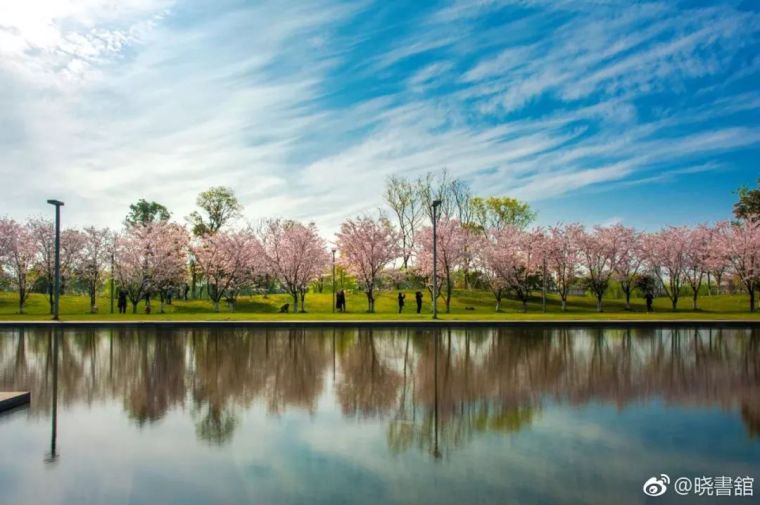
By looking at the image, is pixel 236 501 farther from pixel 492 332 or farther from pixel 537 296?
pixel 537 296

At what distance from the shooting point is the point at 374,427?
800 centimetres

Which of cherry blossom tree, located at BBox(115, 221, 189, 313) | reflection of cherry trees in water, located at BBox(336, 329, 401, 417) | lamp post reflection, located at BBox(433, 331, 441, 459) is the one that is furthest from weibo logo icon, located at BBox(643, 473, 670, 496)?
cherry blossom tree, located at BBox(115, 221, 189, 313)

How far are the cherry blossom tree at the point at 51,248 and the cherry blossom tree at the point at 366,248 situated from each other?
26.5 m

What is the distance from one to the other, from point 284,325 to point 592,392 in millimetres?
18957

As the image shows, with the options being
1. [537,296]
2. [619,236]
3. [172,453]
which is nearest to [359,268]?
[537,296]

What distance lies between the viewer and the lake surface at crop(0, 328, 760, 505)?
565cm

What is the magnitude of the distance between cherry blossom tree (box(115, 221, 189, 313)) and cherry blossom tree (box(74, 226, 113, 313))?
248 cm

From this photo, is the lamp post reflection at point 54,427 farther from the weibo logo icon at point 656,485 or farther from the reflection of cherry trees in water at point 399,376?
the weibo logo icon at point 656,485

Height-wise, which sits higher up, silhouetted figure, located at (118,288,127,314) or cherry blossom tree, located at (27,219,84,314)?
cherry blossom tree, located at (27,219,84,314)

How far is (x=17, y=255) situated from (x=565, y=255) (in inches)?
2014

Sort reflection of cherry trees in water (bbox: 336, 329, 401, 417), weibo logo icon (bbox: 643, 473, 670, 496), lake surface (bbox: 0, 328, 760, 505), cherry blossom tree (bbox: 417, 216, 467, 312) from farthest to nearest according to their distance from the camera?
cherry blossom tree (bbox: 417, 216, 467, 312), reflection of cherry trees in water (bbox: 336, 329, 401, 417), lake surface (bbox: 0, 328, 760, 505), weibo logo icon (bbox: 643, 473, 670, 496)

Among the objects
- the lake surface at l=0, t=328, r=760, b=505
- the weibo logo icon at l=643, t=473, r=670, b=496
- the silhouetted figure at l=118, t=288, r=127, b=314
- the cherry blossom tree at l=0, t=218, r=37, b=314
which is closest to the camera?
the weibo logo icon at l=643, t=473, r=670, b=496

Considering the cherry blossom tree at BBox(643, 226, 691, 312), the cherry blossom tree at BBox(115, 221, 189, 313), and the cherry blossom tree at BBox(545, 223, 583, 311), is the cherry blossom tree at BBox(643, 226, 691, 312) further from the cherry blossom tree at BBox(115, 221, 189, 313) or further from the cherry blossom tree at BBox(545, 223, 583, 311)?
the cherry blossom tree at BBox(115, 221, 189, 313)

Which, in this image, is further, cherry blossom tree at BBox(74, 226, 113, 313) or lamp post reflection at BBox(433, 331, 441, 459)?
cherry blossom tree at BBox(74, 226, 113, 313)
